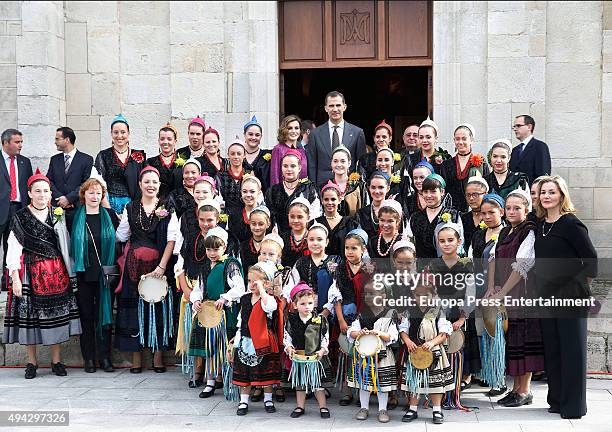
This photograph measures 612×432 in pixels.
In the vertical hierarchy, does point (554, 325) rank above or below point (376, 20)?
below

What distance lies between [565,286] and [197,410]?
110 inches

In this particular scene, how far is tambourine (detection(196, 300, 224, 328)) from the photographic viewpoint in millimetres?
6500

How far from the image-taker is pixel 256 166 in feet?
26.0

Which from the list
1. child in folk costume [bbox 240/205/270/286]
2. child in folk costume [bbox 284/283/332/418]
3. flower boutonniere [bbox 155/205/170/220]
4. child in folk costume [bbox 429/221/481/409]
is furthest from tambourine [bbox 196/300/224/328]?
child in folk costume [bbox 429/221/481/409]

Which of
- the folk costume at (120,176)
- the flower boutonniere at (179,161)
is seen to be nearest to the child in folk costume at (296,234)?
the flower boutonniere at (179,161)

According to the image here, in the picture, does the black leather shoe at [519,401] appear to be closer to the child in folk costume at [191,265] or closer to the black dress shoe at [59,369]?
the child in folk costume at [191,265]

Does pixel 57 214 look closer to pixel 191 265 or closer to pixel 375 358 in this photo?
pixel 191 265

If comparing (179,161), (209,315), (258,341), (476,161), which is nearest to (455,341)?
(258,341)

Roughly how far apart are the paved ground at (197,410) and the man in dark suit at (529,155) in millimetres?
2125

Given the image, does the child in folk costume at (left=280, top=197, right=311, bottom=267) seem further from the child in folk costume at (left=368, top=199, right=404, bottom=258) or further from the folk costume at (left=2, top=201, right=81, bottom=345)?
the folk costume at (left=2, top=201, right=81, bottom=345)

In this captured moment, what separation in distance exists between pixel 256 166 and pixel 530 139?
8.69 ft

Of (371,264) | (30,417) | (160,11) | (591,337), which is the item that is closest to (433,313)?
(371,264)

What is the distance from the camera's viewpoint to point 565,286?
5.81 m

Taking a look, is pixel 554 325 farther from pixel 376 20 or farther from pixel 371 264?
pixel 376 20
